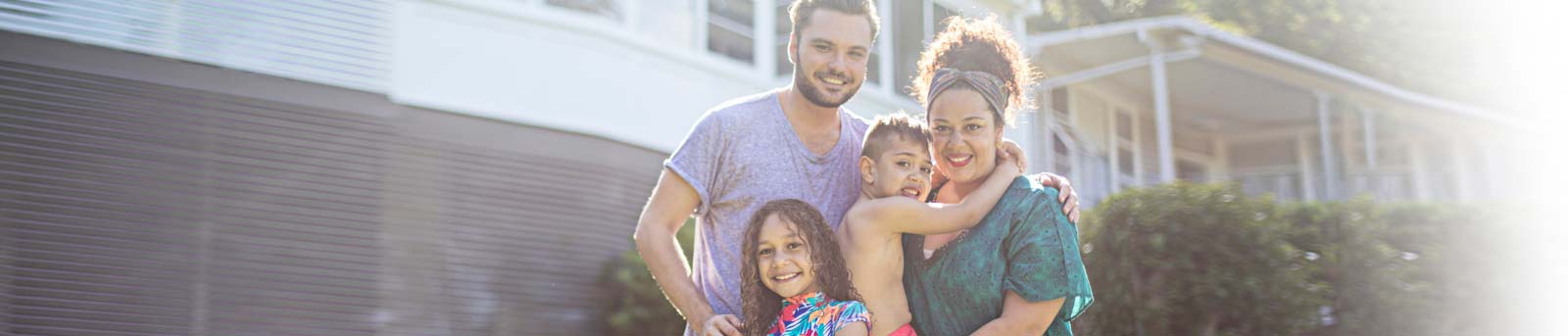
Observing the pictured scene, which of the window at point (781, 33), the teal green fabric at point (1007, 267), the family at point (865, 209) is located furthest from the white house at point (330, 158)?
the teal green fabric at point (1007, 267)

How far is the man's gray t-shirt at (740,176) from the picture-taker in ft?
13.0

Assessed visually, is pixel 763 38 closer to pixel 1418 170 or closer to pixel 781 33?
pixel 781 33

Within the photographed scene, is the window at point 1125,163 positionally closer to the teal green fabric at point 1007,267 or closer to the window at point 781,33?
the window at point 781,33

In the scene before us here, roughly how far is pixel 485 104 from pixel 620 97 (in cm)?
130

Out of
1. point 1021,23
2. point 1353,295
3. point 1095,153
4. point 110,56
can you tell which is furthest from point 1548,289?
point 1095,153

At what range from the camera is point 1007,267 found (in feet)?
11.7

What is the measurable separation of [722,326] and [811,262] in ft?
0.98

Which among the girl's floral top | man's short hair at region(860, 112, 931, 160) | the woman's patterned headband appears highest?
the woman's patterned headband

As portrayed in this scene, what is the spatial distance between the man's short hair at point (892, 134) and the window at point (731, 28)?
879cm

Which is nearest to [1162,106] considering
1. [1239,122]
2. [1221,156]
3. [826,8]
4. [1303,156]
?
[1239,122]

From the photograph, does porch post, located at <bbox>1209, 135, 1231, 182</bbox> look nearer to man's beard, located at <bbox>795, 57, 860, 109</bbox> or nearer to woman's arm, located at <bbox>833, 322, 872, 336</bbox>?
man's beard, located at <bbox>795, 57, 860, 109</bbox>

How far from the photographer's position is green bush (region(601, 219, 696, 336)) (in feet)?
34.2

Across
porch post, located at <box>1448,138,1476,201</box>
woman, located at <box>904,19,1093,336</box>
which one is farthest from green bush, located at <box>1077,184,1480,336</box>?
porch post, located at <box>1448,138,1476,201</box>

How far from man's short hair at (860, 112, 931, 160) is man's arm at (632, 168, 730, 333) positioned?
0.54 m
